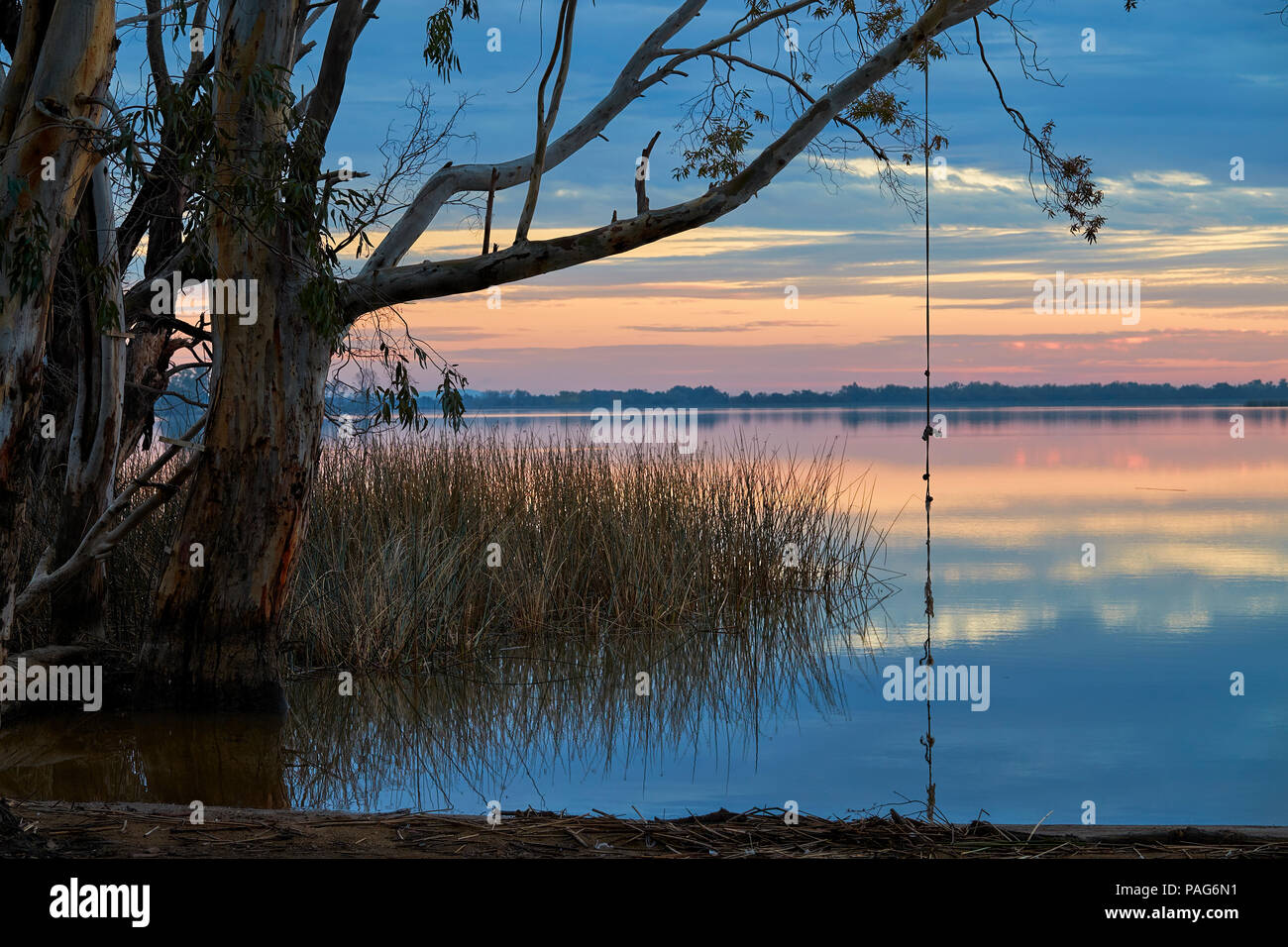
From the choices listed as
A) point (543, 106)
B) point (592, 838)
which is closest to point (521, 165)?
point (543, 106)

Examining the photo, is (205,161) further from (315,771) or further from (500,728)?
(500,728)

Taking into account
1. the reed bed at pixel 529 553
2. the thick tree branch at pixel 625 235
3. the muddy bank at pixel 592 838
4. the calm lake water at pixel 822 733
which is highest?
the thick tree branch at pixel 625 235

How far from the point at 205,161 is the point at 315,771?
2.57 metres

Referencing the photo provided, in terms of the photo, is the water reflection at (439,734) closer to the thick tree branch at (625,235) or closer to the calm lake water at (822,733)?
the calm lake water at (822,733)

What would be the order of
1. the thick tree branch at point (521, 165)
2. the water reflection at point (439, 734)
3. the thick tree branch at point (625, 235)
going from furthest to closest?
the thick tree branch at point (521, 165) < the thick tree branch at point (625, 235) < the water reflection at point (439, 734)

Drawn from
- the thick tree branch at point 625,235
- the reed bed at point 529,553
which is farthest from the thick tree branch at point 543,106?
the reed bed at point 529,553

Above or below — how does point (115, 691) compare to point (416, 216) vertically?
below

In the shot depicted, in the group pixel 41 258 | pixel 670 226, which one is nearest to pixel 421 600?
pixel 670 226

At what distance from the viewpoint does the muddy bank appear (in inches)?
122

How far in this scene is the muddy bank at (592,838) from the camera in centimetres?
310

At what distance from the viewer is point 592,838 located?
3244 mm

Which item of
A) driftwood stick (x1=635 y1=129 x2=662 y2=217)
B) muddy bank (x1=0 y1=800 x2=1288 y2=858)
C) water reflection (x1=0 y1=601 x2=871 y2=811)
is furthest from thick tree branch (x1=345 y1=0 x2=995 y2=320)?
muddy bank (x1=0 y1=800 x2=1288 y2=858)

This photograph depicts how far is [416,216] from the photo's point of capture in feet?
22.8
